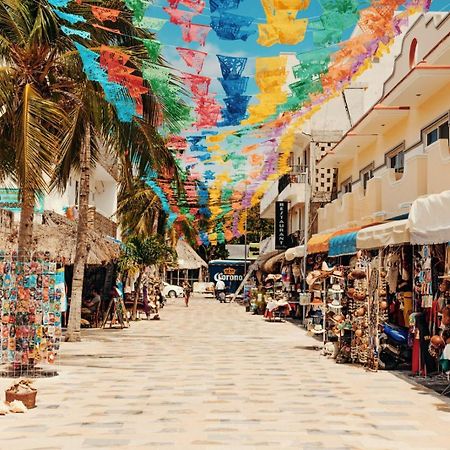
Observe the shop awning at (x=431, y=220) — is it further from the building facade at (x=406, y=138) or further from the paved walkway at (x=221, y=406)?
the building facade at (x=406, y=138)

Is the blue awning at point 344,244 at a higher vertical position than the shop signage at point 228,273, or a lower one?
lower

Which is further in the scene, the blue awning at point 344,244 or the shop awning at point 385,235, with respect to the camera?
the blue awning at point 344,244

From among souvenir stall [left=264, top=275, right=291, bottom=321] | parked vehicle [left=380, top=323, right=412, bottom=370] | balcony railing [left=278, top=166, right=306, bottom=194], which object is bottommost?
parked vehicle [left=380, top=323, right=412, bottom=370]

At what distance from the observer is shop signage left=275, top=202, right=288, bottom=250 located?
38.9 m

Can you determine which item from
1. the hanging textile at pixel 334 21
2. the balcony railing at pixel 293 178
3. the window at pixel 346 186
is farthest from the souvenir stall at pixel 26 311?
the balcony railing at pixel 293 178

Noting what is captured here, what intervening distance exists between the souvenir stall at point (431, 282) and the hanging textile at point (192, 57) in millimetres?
4431

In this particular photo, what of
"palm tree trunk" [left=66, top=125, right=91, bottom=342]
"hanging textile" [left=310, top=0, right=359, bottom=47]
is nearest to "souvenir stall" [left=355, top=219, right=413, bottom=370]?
"hanging textile" [left=310, top=0, right=359, bottom=47]

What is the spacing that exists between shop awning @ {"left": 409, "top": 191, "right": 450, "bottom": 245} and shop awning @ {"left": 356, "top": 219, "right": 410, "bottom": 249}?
0.54m

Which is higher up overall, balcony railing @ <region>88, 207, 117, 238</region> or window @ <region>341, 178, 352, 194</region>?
window @ <region>341, 178, 352, 194</region>

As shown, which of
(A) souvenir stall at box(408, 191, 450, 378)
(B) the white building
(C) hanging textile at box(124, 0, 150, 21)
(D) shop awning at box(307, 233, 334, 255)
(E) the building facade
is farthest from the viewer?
(B) the white building

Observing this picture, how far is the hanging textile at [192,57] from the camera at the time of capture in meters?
11.9

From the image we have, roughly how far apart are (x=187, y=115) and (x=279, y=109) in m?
2.20

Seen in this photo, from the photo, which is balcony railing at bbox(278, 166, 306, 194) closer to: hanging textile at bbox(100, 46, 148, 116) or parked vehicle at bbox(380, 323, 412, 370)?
parked vehicle at bbox(380, 323, 412, 370)

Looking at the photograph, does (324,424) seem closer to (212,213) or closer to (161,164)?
(161,164)
